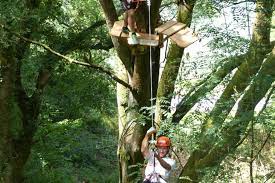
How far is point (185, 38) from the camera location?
235 inches

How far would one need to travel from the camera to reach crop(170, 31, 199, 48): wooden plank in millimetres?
5849

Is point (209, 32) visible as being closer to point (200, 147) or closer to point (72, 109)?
point (200, 147)

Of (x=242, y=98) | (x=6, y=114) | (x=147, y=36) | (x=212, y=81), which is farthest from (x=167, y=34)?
(x=6, y=114)

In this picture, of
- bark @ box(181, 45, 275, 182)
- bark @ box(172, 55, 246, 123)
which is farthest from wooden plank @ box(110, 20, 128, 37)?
bark @ box(181, 45, 275, 182)

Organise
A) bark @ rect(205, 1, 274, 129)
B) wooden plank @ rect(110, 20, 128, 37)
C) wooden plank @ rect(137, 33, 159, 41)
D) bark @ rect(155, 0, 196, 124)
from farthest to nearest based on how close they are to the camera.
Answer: bark @ rect(155, 0, 196, 124) < wooden plank @ rect(110, 20, 128, 37) < wooden plank @ rect(137, 33, 159, 41) < bark @ rect(205, 1, 274, 129)

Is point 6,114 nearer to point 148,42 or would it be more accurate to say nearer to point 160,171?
point 148,42

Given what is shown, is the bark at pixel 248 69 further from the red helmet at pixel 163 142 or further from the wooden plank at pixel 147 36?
the wooden plank at pixel 147 36

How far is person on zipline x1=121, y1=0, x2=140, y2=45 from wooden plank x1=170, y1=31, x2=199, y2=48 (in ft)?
1.94

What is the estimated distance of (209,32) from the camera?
5430 mm

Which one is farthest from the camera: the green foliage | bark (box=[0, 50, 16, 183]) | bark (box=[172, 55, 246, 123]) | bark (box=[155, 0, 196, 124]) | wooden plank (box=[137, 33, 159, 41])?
the green foliage

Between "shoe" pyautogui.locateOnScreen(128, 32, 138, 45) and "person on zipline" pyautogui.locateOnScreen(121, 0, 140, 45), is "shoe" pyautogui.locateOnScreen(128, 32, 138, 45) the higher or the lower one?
the lower one

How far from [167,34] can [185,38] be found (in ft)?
0.87

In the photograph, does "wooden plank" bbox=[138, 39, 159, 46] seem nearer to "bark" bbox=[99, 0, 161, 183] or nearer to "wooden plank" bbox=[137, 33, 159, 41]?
"wooden plank" bbox=[137, 33, 159, 41]

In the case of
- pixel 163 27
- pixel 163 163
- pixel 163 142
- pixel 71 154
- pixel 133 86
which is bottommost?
pixel 71 154
